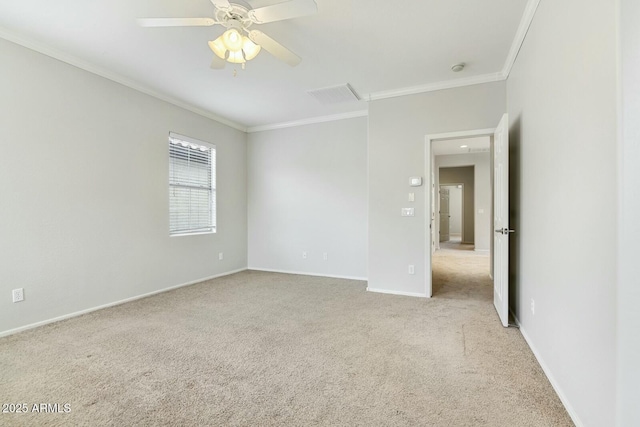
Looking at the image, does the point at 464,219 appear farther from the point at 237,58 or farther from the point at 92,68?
the point at 92,68

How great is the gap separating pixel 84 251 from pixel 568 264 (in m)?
4.15

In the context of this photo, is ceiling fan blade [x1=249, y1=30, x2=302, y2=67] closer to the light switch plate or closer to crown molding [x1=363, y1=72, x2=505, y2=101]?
crown molding [x1=363, y1=72, x2=505, y2=101]

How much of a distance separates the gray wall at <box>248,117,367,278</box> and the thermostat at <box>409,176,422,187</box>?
3.37 ft

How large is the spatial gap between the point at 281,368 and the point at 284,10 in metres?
2.31

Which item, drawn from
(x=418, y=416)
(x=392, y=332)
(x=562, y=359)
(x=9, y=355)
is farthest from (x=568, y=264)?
(x=9, y=355)

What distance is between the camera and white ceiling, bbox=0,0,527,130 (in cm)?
231

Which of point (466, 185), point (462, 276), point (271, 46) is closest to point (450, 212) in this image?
point (466, 185)

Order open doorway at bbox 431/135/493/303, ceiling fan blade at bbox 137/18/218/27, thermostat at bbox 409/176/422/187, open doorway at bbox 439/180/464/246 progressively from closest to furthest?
ceiling fan blade at bbox 137/18/218/27, thermostat at bbox 409/176/422/187, open doorway at bbox 431/135/493/303, open doorway at bbox 439/180/464/246

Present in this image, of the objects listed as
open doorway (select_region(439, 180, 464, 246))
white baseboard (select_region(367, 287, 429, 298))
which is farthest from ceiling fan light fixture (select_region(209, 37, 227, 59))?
open doorway (select_region(439, 180, 464, 246))

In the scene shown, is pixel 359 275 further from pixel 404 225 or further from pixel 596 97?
pixel 596 97

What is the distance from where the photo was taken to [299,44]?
2811mm

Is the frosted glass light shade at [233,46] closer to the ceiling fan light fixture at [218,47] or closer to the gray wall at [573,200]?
the ceiling fan light fixture at [218,47]

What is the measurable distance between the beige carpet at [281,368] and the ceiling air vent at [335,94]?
2678 millimetres

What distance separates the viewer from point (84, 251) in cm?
316
